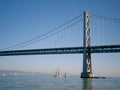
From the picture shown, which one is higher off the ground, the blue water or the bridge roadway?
the bridge roadway

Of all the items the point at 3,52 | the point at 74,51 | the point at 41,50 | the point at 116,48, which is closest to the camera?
the point at 116,48

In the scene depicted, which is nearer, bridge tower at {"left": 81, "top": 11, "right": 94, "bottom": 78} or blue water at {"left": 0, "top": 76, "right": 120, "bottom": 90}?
blue water at {"left": 0, "top": 76, "right": 120, "bottom": 90}

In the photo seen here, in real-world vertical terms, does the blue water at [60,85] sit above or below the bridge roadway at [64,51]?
below

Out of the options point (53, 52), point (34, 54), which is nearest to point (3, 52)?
point (34, 54)

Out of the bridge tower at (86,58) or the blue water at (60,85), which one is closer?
the blue water at (60,85)

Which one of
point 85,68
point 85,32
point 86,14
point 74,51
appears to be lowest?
point 85,68

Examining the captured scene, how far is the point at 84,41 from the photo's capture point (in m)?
64.2

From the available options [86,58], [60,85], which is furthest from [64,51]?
[60,85]

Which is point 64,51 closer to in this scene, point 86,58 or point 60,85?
point 86,58

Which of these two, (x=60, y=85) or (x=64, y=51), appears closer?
(x=60, y=85)

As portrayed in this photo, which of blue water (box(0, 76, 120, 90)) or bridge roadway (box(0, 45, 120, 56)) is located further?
bridge roadway (box(0, 45, 120, 56))

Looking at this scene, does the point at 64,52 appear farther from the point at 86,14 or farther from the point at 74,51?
the point at 86,14

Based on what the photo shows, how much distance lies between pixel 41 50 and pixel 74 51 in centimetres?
927

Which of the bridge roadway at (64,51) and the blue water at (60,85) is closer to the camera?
the blue water at (60,85)
